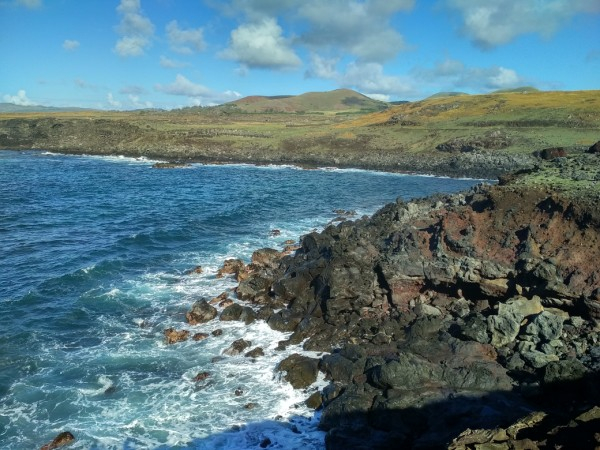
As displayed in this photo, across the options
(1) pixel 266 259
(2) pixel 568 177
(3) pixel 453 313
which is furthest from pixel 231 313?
(2) pixel 568 177

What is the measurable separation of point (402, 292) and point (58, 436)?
14035mm

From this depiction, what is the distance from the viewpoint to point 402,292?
67.8 ft

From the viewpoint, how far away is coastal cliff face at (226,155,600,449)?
13031 mm

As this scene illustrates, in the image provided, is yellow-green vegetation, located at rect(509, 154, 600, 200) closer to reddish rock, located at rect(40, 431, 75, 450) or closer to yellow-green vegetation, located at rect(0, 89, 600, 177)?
reddish rock, located at rect(40, 431, 75, 450)

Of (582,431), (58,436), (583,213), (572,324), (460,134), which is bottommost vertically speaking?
(58,436)

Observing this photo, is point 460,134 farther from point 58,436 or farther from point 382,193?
point 58,436

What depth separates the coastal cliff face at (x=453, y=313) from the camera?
13.0 m

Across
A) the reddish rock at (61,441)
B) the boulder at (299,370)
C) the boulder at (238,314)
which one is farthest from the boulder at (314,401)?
the reddish rock at (61,441)

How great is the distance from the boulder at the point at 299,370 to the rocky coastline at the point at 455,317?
0.18ft

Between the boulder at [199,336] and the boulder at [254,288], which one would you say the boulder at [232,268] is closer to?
the boulder at [254,288]

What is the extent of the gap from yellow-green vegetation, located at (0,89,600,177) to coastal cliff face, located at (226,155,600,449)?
142ft

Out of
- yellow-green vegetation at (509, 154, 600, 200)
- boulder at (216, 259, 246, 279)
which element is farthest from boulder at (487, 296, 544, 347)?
boulder at (216, 259, 246, 279)

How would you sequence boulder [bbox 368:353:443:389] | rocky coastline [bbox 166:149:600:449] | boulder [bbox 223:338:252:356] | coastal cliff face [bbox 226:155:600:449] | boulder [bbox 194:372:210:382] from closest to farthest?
rocky coastline [bbox 166:149:600:449] → coastal cliff face [bbox 226:155:600:449] → boulder [bbox 368:353:443:389] → boulder [bbox 194:372:210:382] → boulder [bbox 223:338:252:356]

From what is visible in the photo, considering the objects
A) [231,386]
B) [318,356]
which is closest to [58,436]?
[231,386]
